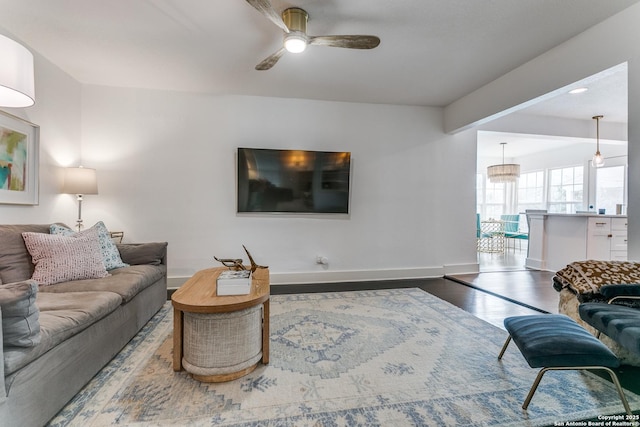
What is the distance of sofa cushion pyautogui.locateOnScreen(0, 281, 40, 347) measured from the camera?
1.15m

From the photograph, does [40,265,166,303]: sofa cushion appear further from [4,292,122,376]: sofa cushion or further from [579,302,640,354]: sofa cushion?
[579,302,640,354]: sofa cushion

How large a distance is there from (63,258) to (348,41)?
8.77 ft

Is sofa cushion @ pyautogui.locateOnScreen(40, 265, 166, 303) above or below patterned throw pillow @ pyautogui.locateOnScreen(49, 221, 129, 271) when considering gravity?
below

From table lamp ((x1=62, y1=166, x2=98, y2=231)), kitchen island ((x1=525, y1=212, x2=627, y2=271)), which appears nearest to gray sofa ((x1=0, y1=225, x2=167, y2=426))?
table lamp ((x1=62, y1=166, x2=98, y2=231))

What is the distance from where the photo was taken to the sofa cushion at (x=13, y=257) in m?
1.91

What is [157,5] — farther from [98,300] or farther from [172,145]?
[98,300]

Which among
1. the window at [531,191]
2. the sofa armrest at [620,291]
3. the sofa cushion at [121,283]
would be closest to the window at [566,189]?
the window at [531,191]

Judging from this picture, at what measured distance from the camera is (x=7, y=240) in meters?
1.97

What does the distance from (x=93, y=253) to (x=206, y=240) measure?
151cm

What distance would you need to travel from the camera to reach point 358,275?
4.08 m

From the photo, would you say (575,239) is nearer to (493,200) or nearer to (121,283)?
(493,200)

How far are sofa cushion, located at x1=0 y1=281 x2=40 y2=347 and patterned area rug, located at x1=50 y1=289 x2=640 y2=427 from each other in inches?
19.4

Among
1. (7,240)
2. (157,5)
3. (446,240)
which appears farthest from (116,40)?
(446,240)

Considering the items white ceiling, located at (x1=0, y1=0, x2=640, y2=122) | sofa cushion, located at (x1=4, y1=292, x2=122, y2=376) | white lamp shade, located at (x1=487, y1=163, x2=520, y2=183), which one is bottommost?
sofa cushion, located at (x1=4, y1=292, x2=122, y2=376)
